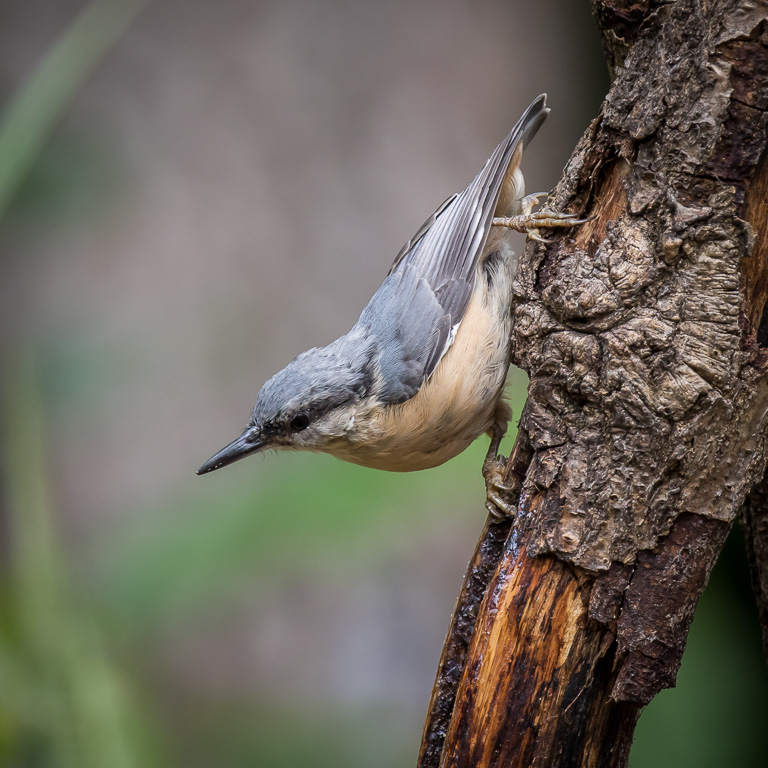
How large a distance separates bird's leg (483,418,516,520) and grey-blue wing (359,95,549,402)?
1.04 ft

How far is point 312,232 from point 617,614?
3.20 metres

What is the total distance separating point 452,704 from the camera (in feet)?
5.66

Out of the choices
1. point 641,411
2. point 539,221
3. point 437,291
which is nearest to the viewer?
point 641,411

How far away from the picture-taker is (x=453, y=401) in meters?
2.09

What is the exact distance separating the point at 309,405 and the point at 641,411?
1.01 m

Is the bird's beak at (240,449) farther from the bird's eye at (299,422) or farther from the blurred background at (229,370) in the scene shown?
the blurred background at (229,370)

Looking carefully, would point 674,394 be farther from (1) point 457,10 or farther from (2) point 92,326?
(1) point 457,10

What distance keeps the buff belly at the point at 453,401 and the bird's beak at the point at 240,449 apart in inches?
9.5

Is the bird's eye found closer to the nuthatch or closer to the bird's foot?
the nuthatch

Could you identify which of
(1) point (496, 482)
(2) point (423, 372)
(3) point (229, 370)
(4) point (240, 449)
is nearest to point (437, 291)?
(2) point (423, 372)

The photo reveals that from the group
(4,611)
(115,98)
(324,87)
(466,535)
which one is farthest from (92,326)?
(466,535)

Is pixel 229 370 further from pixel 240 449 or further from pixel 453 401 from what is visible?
pixel 453 401

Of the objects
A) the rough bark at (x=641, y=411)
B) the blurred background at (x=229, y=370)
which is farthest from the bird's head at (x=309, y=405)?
the rough bark at (x=641, y=411)

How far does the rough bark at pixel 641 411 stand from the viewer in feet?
4.63
